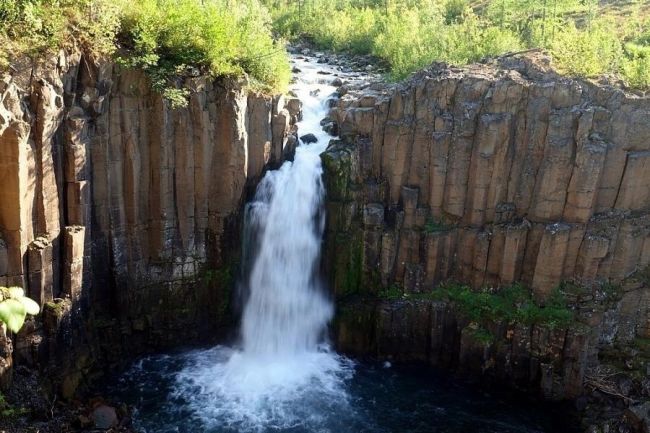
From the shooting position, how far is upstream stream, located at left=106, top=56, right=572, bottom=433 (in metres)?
17.3

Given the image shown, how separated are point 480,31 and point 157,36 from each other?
1500 cm

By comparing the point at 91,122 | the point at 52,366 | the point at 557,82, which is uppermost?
the point at 557,82

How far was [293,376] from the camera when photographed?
1934 cm

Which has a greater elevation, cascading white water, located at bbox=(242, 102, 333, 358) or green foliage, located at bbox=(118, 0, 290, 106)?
green foliage, located at bbox=(118, 0, 290, 106)

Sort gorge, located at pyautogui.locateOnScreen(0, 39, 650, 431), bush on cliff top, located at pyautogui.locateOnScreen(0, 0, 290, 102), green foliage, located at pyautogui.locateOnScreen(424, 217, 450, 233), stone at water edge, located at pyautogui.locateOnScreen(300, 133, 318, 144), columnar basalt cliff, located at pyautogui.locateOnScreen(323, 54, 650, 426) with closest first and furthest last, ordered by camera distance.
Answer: bush on cliff top, located at pyautogui.locateOnScreen(0, 0, 290, 102)
gorge, located at pyautogui.locateOnScreen(0, 39, 650, 431)
columnar basalt cliff, located at pyautogui.locateOnScreen(323, 54, 650, 426)
green foliage, located at pyautogui.locateOnScreen(424, 217, 450, 233)
stone at water edge, located at pyautogui.locateOnScreen(300, 133, 318, 144)

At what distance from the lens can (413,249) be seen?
20.6 m

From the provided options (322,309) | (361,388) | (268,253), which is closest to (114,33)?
(268,253)

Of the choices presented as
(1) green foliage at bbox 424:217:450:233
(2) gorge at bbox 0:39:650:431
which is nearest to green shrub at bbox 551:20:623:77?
(2) gorge at bbox 0:39:650:431

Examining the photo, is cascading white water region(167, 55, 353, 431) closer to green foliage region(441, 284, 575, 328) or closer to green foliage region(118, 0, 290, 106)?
green foliage region(118, 0, 290, 106)

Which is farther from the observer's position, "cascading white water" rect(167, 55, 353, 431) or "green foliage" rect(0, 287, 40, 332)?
"cascading white water" rect(167, 55, 353, 431)

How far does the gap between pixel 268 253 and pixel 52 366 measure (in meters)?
7.39

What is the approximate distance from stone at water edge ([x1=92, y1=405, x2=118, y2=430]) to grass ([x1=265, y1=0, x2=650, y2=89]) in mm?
16652

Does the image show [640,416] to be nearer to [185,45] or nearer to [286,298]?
[286,298]

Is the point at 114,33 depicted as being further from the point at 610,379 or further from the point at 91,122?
the point at 610,379
